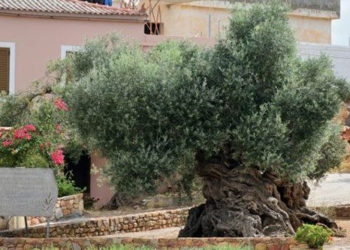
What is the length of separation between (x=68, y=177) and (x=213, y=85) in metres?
13.2

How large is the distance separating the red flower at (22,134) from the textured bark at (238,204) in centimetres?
590

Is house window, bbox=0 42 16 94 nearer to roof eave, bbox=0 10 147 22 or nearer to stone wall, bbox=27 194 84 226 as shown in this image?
Answer: roof eave, bbox=0 10 147 22

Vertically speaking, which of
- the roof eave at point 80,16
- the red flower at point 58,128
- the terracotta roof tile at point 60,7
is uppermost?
the terracotta roof tile at point 60,7

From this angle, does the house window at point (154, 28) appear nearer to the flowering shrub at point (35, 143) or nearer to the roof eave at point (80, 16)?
the roof eave at point (80, 16)

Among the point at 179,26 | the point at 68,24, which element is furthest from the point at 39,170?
the point at 179,26

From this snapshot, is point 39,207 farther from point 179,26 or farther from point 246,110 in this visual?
point 179,26

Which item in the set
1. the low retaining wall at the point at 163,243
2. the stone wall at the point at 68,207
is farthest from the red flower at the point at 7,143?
the low retaining wall at the point at 163,243

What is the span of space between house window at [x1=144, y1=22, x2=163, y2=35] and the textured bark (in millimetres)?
24474

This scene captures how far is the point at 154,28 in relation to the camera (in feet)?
158

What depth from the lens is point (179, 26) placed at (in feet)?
163

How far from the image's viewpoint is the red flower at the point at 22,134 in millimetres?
26703

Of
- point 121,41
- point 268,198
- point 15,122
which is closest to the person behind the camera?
→ point 268,198

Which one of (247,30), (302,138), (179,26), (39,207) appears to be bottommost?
(39,207)

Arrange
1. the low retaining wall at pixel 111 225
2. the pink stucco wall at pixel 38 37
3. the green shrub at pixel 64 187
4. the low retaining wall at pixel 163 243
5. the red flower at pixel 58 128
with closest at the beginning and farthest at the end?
the low retaining wall at pixel 163 243, the low retaining wall at pixel 111 225, the red flower at pixel 58 128, the green shrub at pixel 64 187, the pink stucco wall at pixel 38 37
